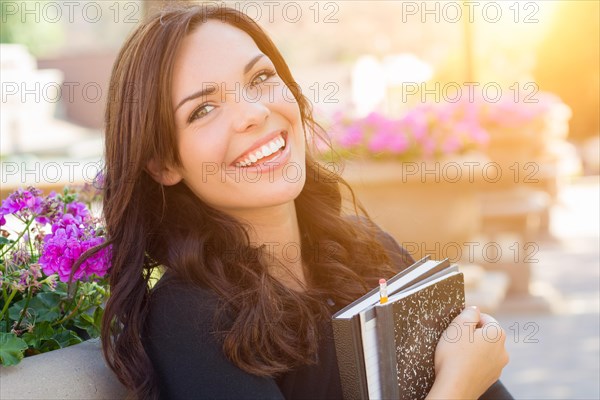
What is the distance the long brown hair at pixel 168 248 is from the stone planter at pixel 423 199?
10.7 ft

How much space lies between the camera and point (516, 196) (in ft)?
19.5

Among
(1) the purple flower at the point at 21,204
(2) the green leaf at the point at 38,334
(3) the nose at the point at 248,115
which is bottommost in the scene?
(2) the green leaf at the point at 38,334

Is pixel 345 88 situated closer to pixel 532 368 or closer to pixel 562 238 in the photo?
pixel 562 238

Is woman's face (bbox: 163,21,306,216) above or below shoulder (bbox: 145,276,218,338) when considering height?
above

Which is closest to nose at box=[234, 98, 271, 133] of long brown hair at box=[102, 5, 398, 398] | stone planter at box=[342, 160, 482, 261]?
long brown hair at box=[102, 5, 398, 398]

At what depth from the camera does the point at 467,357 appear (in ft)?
5.35

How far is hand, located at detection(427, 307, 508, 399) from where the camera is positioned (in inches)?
62.9

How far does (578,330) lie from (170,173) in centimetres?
386

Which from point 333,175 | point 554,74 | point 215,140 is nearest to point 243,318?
point 215,140

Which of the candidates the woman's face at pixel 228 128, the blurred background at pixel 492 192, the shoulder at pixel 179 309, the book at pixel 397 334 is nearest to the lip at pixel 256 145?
the woman's face at pixel 228 128

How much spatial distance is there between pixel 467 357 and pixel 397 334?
20 cm

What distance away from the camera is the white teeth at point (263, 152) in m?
1.81

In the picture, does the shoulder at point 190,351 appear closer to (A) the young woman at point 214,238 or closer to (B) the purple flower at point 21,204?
(A) the young woman at point 214,238

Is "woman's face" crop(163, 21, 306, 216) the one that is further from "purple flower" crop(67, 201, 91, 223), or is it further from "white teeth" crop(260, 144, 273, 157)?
"purple flower" crop(67, 201, 91, 223)
